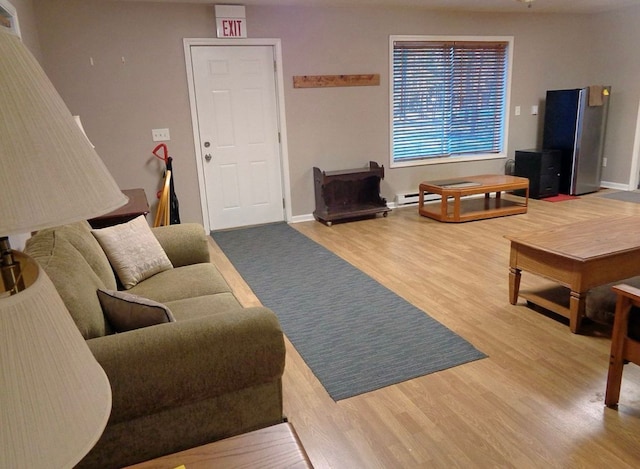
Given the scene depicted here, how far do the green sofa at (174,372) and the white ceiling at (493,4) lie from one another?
3.99 meters

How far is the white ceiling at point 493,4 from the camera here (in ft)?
16.1

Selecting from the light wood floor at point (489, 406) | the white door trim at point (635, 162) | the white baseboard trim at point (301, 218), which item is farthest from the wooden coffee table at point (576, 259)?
the white door trim at point (635, 162)

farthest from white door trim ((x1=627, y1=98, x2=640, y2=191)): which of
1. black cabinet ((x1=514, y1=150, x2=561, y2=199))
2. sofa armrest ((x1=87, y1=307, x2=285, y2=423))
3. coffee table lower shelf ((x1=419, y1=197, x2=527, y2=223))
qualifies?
sofa armrest ((x1=87, y1=307, x2=285, y2=423))

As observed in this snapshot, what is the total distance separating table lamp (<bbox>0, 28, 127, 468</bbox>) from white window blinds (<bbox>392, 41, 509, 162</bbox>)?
5.72 metres

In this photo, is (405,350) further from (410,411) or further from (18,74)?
(18,74)

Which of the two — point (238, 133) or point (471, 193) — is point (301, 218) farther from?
point (471, 193)

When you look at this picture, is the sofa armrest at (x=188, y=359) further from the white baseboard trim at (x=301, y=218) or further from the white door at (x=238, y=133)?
the white baseboard trim at (x=301, y=218)

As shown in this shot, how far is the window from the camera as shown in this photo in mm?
5910

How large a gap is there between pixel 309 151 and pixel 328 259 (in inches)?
71.3

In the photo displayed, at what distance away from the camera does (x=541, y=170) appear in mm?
6203

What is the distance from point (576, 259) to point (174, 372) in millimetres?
2176

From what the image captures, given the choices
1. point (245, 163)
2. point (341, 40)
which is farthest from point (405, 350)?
point (341, 40)

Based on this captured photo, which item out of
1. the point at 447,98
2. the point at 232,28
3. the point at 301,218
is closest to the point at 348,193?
the point at 301,218

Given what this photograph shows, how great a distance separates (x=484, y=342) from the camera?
8.66 feet
